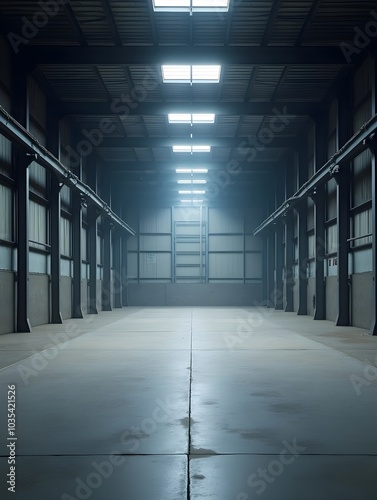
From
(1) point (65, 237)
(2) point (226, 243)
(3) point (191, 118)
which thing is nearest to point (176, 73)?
(3) point (191, 118)

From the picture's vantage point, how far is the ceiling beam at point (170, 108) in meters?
22.6

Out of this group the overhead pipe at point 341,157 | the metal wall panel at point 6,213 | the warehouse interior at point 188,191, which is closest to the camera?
the warehouse interior at point 188,191

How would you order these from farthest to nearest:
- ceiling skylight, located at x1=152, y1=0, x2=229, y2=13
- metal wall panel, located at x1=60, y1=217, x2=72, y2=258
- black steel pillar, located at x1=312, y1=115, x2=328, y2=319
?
metal wall panel, located at x1=60, y1=217, x2=72, y2=258
black steel pillar, located at x1=312, y1=115, x2=328, y2=319
ceiling skylight, located at x1=152, y1=0, x2=229, y2=13

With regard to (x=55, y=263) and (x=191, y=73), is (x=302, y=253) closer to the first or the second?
(x=191, y=73)

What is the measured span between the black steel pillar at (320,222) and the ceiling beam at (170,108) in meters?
1.13

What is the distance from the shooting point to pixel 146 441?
5109 mm

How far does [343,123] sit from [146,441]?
58.6 ft

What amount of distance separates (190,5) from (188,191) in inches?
1083

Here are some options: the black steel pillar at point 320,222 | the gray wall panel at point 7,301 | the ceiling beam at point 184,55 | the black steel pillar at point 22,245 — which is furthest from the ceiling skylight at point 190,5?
the black steel pillar at point 320,222

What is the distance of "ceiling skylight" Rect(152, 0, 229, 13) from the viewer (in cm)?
1530

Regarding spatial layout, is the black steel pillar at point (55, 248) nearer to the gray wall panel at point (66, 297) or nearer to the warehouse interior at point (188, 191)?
the warehouse interior at point (188, 191)

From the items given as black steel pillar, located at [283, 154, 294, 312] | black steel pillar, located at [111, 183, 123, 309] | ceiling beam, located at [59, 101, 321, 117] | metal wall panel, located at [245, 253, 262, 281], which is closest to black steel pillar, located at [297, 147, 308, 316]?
black steel pillar, located at [283, 154, 294, 312]

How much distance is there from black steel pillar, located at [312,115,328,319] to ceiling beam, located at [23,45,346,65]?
6243 millimetres

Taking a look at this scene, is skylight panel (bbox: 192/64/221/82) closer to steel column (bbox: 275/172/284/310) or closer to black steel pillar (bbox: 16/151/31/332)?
black steel pillar (bbox: 16/151/31/332)
